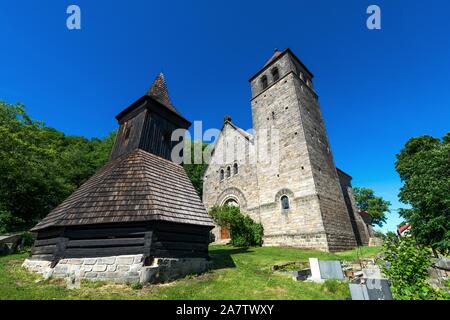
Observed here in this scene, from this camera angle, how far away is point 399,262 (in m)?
4.93

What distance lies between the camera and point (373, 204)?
4238cm

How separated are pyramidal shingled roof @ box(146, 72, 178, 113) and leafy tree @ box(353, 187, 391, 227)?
4438 centimetres

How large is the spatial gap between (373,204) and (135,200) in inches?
1956

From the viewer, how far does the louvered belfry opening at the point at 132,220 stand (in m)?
6.52

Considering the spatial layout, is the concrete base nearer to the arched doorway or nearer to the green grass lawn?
the green grass lawn

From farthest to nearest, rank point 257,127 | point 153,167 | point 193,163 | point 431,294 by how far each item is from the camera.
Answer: point 193,163 → point 257,127 → point 153,167 → point 431,294

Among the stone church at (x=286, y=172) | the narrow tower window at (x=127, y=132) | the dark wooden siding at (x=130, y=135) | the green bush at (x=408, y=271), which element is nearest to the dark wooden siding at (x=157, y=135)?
the dark wooden siding at (x=130, y=135)

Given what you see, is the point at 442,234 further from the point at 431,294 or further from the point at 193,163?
the point at 193,163

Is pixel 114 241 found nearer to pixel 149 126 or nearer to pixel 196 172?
pixel 149 126

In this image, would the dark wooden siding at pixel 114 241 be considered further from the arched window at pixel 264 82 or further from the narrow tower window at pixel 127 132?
the arched window at pixel 264 82

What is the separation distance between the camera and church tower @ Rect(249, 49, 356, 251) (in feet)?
46.4

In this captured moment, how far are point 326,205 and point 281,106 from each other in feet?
31.3

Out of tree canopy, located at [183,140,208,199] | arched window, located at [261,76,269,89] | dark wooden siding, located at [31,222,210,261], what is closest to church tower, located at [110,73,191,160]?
dark wooden siding, located at [31,222,210,261]
